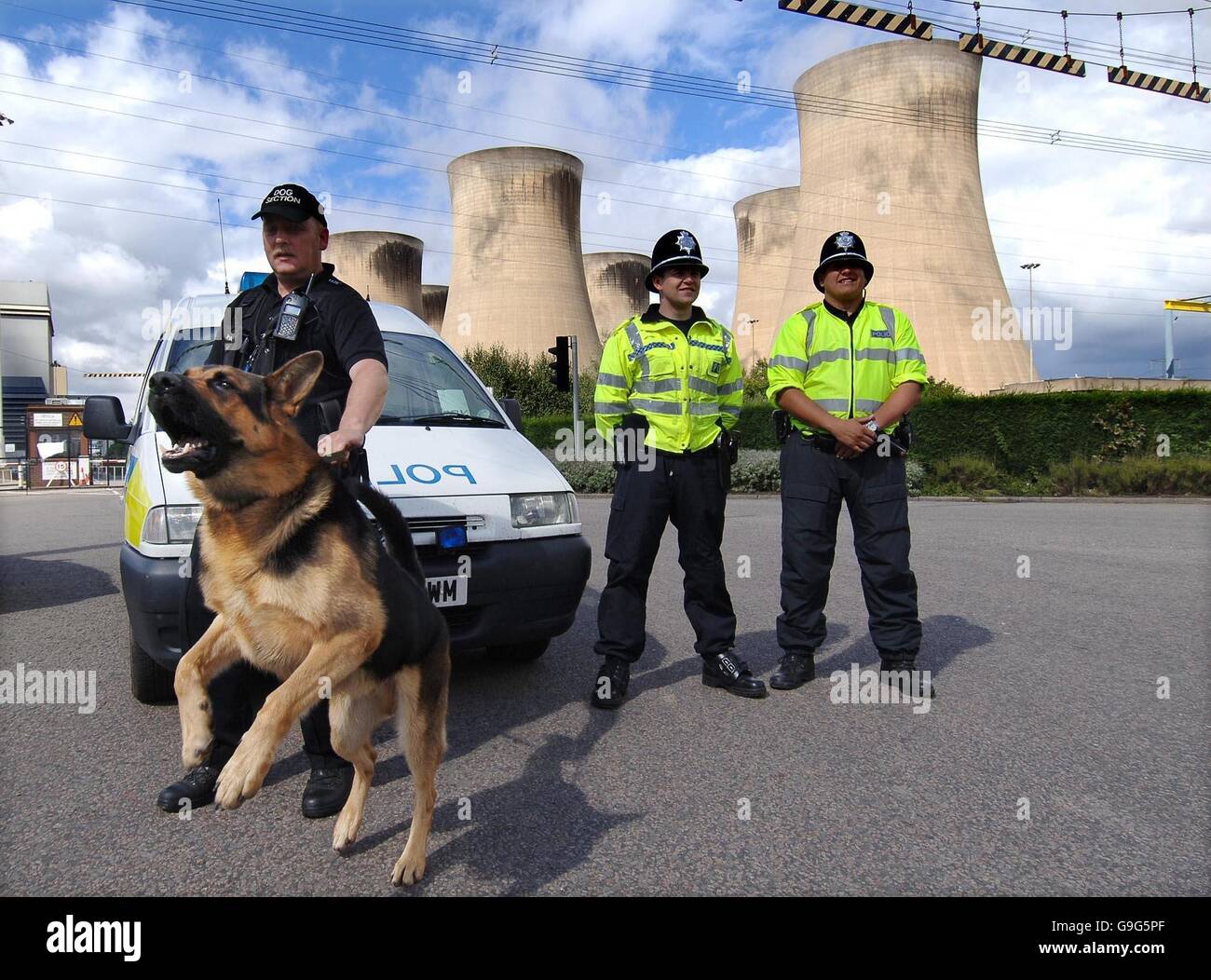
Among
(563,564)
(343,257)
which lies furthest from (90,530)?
(343,257)

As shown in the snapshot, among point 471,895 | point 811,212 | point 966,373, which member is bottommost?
point 471,895

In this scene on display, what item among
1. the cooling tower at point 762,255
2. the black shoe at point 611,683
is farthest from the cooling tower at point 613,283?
the black shoe at point 611,683

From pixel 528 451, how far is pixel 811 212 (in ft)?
130

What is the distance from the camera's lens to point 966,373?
41.8 metres

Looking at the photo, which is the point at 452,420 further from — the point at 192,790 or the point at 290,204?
the point at 192,790

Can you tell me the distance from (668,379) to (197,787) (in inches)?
98.7

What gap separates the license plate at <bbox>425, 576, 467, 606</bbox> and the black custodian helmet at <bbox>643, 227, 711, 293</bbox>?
5.30 feet

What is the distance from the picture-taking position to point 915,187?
38.0m

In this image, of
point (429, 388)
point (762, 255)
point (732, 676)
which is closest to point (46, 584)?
point (429, 388)

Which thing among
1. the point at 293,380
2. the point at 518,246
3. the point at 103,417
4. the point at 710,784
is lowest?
the point at 710,784

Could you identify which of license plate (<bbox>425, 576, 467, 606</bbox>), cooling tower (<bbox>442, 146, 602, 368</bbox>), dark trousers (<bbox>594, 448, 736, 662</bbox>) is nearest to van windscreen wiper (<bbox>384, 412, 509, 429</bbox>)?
dark trousers (<bbox>594, 448, 736, 662</bbox>)

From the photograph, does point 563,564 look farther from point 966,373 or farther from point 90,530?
point 966,373

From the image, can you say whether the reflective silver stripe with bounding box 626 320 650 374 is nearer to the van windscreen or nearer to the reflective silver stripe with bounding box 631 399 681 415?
the reflective silver stripe with bounding box 631 399 681 415

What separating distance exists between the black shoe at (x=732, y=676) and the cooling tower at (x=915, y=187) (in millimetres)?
37525
